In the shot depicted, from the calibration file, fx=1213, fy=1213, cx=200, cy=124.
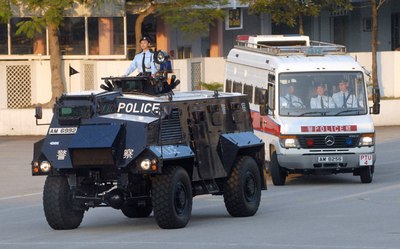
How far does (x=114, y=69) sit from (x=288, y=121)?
15.9 meters

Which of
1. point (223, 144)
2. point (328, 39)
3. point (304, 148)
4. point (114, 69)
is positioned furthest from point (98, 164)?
point (328, 39)

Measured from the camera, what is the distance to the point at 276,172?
22.8 m

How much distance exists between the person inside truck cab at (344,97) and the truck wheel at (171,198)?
7.58m

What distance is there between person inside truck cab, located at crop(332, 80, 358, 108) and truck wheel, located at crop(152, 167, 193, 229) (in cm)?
758

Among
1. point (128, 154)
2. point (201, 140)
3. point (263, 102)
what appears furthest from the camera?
point (263, 102)

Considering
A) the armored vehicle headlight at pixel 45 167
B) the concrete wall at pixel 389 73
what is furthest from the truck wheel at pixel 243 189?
the concrete wall at pixel 389 73

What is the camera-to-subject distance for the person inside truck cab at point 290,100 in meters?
22.8

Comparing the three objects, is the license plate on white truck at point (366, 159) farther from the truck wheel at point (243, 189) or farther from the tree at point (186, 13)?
the tree at point (186, 13)

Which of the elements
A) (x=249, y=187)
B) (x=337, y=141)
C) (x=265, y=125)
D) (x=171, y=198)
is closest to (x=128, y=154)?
(x=171, y=198)

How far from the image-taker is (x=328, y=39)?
52188 millimetres

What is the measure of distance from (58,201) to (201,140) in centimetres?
221

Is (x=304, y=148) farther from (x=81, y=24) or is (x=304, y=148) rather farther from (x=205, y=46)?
(x=205, y=46)

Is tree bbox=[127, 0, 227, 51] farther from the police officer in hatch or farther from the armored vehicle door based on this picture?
the armored vehicle door

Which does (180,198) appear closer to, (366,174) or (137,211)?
(137,211)
